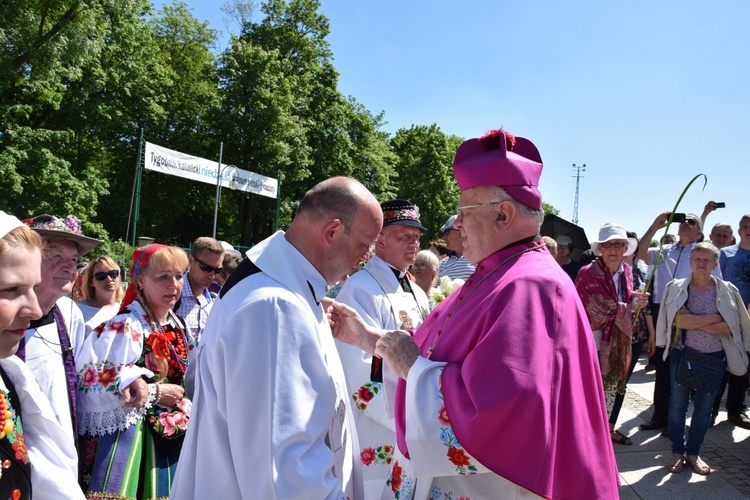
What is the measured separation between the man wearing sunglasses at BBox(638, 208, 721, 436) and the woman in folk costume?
16.4 ft

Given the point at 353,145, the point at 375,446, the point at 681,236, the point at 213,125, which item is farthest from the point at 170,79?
the point at 375,446

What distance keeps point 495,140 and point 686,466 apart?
4.86 meters

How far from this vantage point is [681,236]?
7605 millimetres

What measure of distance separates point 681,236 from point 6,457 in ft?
26.4

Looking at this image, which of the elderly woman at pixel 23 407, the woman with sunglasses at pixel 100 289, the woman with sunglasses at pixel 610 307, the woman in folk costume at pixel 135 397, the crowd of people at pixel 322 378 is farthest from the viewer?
the woman with sunglasses at pixel 610 307

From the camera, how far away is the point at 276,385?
1753 millimetres

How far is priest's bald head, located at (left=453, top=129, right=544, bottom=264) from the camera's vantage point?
2.23 metres

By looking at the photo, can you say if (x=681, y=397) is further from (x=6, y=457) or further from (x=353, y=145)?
(x=353, y=145)

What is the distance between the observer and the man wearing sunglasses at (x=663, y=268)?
21.0 feet

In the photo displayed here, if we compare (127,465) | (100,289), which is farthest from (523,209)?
(100,289)

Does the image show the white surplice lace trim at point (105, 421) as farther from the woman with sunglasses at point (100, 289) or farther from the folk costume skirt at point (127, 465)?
the woman with sunglasses at point (100, 289)

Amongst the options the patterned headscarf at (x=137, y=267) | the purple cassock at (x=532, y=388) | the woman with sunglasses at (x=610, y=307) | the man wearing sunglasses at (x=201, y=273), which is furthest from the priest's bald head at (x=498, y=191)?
the woman with sunglasses at (x=610, y=307)

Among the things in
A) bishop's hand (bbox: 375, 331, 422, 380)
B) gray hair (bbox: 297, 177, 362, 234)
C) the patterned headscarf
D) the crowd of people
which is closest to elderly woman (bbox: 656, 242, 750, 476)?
the crowd of people

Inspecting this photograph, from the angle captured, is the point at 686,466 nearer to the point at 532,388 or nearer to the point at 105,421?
the point at 532,388
